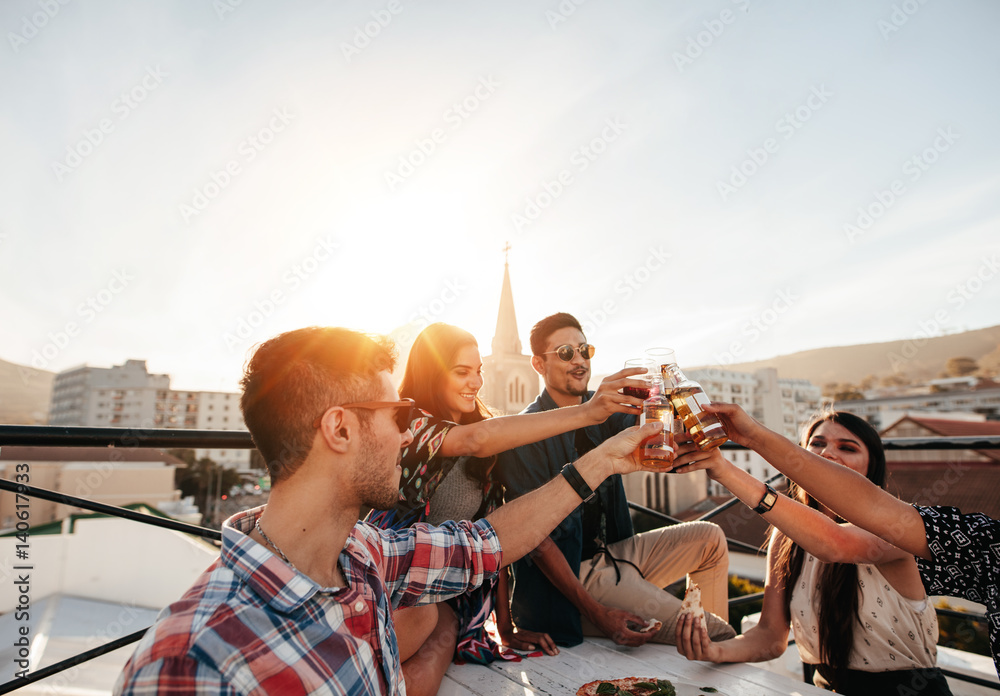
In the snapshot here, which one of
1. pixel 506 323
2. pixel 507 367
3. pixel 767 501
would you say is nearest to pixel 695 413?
pixel 767 501

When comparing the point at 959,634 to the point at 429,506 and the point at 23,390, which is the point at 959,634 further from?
the point at 23,390

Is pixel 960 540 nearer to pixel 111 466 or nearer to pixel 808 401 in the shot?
pixel 111 466

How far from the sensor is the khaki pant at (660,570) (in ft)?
9.56

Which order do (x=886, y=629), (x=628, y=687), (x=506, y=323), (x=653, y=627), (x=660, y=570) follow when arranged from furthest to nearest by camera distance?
(x=506, y=323) → (x=660, y=570) → (x=653, y=627) → (x=886, y=629) → (x=628, y=687)

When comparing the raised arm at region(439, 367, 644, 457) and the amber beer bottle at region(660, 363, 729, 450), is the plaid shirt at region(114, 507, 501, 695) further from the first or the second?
the amber beer bottle at region(660, 363, 729, 450)

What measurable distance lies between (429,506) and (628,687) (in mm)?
1171

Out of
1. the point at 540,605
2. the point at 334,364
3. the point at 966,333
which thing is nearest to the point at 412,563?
the point at 334,364

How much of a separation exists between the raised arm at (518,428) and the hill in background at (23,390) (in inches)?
6908

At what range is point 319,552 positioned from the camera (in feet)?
4.69

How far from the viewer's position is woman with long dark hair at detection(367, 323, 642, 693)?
2211 mm

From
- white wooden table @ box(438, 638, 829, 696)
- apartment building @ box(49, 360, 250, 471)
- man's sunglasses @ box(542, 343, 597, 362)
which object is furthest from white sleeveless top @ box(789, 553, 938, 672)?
apartment building @ box(49, 360, 250, 471)

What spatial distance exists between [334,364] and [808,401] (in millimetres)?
125357

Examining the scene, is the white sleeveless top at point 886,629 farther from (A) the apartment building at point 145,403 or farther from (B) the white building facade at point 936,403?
(A) the apartment building at point 145,403

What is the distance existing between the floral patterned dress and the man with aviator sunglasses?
1.10 ft
